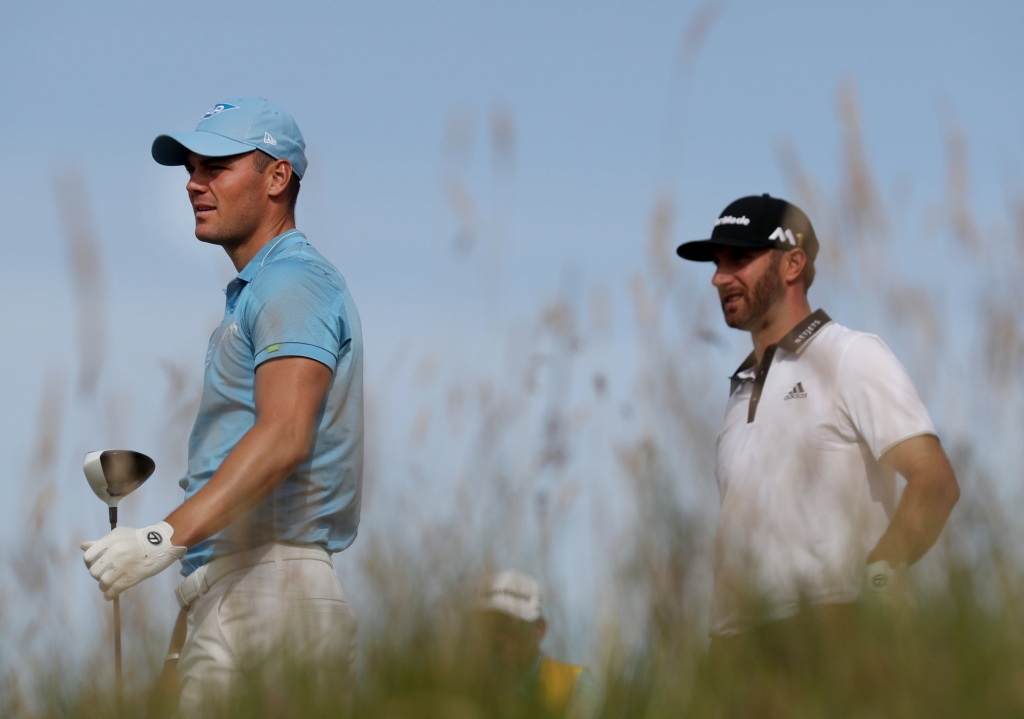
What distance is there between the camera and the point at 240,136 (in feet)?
10.0

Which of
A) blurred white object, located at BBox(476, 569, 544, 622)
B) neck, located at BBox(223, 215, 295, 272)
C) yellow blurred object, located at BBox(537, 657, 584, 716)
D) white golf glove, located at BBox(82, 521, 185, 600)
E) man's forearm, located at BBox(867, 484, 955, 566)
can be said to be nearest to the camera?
yellow blurred object, located at BBox(537, 657, 584, 716)

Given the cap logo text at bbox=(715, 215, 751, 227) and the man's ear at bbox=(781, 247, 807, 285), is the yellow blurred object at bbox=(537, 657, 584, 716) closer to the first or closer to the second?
the man's ear at bbox=(781, 247, 807, 285)

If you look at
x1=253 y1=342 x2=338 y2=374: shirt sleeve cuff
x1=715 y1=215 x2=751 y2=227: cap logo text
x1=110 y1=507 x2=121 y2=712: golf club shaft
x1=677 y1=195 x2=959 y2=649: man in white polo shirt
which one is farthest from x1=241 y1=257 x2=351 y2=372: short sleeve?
x1=715 y1=215 x2=751 y2=227: cap logo text

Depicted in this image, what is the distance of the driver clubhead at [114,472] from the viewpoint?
2.81 m

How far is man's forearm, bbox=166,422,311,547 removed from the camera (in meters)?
2.42

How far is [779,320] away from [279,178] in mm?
1427

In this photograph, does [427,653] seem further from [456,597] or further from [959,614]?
[959,614]

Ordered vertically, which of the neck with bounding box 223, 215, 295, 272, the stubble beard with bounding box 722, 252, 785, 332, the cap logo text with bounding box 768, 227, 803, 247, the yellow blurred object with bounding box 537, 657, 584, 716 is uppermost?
the neck with bounding box 223, 215, 295, 272

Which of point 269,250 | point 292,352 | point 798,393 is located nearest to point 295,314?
point 292,352

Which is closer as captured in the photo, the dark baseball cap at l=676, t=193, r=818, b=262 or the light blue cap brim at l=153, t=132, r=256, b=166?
the light blue cap brim at l=153, t=132, r=256, b=166

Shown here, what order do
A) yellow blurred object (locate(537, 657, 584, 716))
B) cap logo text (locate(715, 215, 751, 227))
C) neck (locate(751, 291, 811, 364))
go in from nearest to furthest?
yellow blurred object (locate(537, 657, 584, 716)), neck (locate(751, 291, 811, 364)), cap logo text (locate(715, 215, 751, 227))

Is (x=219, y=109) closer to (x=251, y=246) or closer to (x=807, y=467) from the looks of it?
(x=251, y=246)

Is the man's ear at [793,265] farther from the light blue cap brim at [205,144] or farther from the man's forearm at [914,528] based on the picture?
the light blue cap brim at [205,144]

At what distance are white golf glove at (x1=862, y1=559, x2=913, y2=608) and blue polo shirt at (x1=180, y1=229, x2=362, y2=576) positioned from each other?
1.20m
